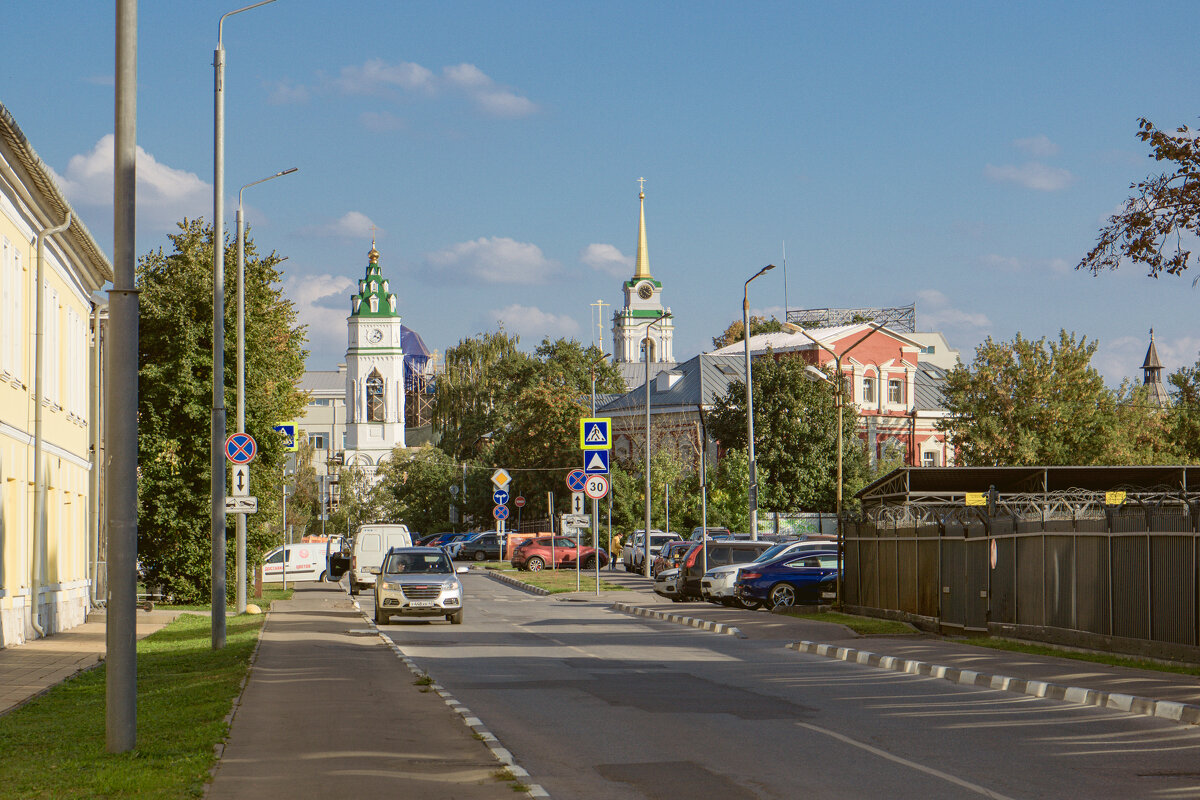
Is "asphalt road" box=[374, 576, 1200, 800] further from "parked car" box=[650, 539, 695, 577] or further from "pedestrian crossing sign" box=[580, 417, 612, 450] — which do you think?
"parked car" box=[650, 539, 695, 577]

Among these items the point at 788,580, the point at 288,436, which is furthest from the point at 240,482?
the point at 288,436

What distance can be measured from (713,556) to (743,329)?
69829 millimetres

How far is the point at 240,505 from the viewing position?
23.1 m

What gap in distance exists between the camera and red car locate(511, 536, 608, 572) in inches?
2283

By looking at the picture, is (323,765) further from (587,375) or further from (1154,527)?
(587,375)

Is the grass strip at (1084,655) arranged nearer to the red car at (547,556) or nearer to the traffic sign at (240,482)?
the traffic sign at (240,482)

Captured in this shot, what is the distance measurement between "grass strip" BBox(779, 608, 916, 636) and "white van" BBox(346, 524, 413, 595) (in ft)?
49.5

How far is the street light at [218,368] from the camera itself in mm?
21391

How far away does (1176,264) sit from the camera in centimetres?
1642

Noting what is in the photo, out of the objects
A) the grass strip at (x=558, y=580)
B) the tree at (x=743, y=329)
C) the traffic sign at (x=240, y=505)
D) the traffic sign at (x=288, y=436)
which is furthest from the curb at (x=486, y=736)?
the tree at (x=743, y=329)

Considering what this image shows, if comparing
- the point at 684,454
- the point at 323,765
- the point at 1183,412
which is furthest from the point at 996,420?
the point at 323,765

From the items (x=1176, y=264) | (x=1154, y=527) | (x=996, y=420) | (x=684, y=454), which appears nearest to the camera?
(x=1176, y=264)

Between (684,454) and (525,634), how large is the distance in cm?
5212

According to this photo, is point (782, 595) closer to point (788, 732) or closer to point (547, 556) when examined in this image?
point (788, 732)
